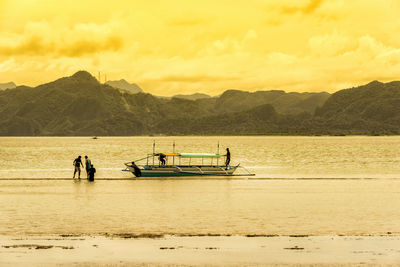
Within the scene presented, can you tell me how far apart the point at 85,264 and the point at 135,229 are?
730 cm

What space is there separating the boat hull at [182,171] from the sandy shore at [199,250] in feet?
120

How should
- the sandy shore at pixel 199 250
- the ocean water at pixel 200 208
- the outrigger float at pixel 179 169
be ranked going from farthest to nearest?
the outrigger float at pixel 179 169 → the ocean water at pixel 200 208 → the sandy shore at pixel 199 250

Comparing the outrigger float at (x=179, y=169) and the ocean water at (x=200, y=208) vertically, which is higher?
the outrigger float at (x=179, y=169)

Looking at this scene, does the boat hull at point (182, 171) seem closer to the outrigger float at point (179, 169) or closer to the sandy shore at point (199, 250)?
the outrigger float at point (179, 169)

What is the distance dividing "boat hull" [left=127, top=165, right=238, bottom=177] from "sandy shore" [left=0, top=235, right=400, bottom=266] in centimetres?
3652

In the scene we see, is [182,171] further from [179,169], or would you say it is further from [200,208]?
[200,208]

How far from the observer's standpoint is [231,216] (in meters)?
28.6

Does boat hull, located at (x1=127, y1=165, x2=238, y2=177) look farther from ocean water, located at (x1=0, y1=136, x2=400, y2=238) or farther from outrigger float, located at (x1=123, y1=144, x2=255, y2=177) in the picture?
ocean water, located at (x1=0, y1=136, x2=400, y2=238)

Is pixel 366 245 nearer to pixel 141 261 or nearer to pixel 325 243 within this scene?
pixel 325 243

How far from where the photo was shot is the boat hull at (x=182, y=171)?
2301 inches

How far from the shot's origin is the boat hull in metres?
58.4

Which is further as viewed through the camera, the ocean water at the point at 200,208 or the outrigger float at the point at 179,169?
the outrigger float at the point at 179,169

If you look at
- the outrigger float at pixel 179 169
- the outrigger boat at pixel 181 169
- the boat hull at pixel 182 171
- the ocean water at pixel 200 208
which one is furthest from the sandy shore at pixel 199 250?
the boat hull at pixel 182 171

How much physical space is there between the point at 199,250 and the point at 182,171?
40501 mm
